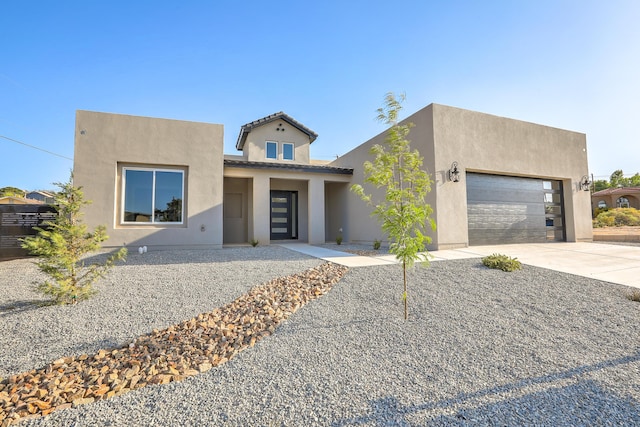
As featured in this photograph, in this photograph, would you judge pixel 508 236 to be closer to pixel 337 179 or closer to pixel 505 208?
pixel 505 208

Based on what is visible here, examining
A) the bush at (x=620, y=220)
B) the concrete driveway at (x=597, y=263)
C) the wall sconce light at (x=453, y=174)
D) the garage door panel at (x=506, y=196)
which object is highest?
the wall sconce light at (x=453, y=174)

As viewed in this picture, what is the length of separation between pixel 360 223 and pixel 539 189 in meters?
7.31

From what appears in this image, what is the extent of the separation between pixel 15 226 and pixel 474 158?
46.5 feet

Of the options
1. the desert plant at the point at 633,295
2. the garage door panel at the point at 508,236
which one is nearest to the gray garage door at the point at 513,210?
the garage door panel at the point at 508,236

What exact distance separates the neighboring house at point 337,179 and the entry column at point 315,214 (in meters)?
0.04

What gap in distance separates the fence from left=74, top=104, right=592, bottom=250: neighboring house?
4.46ft

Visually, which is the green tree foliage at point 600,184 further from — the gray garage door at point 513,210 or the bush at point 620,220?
the gray garage door at point 513,210

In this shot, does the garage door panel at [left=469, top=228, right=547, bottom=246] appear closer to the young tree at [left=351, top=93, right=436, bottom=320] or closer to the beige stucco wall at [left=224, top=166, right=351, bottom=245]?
the beige stucco wall at [left=224, top=166, right=351, bottom=245]

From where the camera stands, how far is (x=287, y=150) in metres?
14.5

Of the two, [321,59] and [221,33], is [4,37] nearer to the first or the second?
[221,33]

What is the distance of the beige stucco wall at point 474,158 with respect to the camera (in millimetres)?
8805

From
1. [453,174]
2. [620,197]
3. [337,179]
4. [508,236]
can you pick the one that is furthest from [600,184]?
[337,179]

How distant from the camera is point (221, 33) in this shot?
8.07 meters

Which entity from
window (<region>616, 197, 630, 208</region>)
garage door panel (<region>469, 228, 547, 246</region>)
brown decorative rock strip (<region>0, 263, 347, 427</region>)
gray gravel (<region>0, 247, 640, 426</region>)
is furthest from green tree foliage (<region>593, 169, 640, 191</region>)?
brown decorative rock strip (<region>0, 263, 347, 427</region>)
